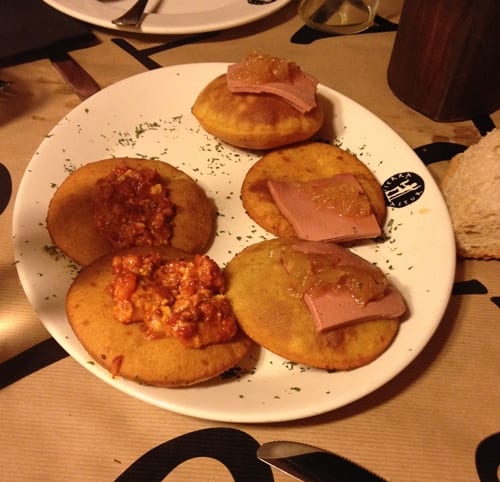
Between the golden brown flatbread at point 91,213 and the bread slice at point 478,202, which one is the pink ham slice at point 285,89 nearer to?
the golden brown flatbread at point 91,213

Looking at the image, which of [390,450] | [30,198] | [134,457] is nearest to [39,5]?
[30,198]

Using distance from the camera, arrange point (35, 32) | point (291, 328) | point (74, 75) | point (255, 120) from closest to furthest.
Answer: point (291, 328)
point (255, 120)
point (74, 75)
point (35, 32)

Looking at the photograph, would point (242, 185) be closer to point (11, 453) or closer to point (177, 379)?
point (177, 379)

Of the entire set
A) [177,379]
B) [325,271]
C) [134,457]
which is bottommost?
[134,457]

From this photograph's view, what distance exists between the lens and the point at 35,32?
263 centimetres

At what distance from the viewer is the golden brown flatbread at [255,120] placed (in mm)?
2021

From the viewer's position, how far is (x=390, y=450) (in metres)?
1.44

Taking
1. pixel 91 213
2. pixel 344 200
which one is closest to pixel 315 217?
pixel 344 200

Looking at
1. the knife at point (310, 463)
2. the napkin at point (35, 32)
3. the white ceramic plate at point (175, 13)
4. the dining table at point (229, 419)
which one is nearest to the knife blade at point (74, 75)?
the napkin at point (35, 32)

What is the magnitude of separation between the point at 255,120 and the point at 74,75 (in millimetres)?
1036

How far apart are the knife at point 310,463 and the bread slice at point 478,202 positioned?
97 cm

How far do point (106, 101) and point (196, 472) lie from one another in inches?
59.2

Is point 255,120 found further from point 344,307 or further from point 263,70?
point 344,307

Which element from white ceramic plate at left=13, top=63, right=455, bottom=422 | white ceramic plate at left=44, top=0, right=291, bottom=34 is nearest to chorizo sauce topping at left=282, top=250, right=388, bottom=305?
white ceramic plate at left=13, top=63, right=455, bottom=422
